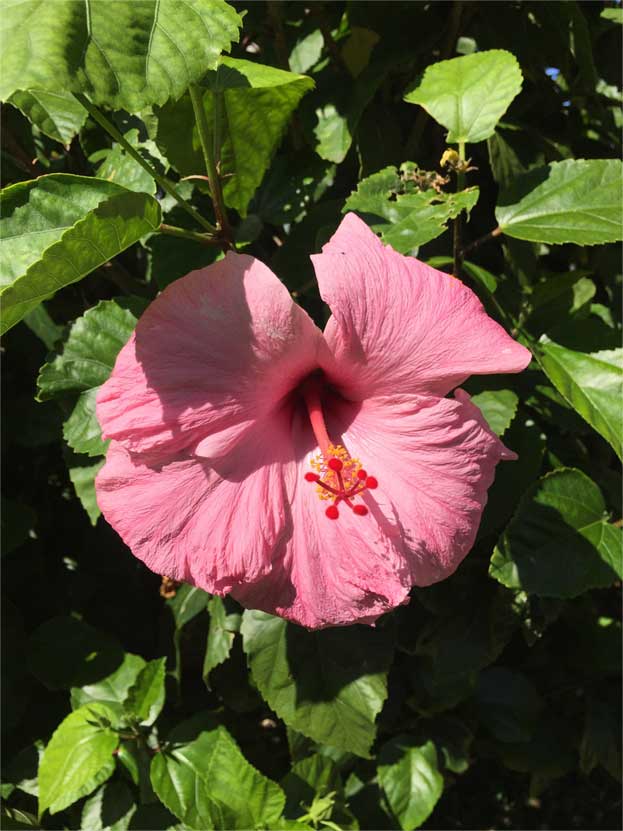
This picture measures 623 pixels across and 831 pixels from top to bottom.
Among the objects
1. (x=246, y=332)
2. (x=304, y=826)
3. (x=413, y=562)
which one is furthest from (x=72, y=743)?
(x=246, y=332)

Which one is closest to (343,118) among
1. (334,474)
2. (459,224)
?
(459,224)

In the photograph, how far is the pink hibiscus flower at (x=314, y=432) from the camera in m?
1.00

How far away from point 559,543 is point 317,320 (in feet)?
2.07

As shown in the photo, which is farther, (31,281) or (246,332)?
(246,332)

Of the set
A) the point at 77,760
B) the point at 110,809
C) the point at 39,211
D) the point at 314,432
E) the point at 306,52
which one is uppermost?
the point at 39,211

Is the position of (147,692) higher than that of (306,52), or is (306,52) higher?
(306,52)

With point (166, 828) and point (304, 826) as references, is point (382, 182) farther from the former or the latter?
point (166, 828)

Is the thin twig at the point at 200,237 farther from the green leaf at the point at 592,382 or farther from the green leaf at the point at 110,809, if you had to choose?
the green leaf at the point at 110,809

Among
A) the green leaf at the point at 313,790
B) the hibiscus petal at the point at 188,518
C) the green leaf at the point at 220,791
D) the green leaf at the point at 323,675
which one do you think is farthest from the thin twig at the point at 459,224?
the green leaf at the point at 313,790

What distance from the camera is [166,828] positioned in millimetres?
1583

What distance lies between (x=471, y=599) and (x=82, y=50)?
1313 millimetres

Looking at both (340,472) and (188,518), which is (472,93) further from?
(188,518)

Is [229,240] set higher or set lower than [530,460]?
higher

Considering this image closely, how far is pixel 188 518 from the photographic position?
106 cm
